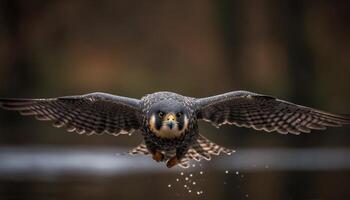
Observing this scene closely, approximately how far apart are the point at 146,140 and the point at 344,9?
2241 cm

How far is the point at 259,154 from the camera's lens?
762 inches

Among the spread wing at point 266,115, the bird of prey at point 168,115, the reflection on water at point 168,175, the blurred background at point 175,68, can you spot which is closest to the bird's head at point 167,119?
the bird of prey at point 168,115

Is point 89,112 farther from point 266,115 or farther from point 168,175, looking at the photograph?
point 168,175

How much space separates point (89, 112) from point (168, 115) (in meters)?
1.28

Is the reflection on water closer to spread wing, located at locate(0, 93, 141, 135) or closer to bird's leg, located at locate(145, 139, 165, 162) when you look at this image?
spread wing, located at locate(0, 93, 141, 135)

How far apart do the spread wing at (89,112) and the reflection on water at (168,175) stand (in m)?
1.08

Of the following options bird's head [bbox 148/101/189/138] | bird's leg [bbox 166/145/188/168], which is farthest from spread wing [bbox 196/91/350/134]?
bird's head [bbox 148/101/189/138]

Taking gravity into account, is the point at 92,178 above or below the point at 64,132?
above

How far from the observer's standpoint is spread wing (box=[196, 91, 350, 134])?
37.8 feet

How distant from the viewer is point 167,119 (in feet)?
35.5

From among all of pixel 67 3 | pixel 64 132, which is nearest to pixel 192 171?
pixel 64 132

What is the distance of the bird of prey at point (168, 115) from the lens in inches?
430

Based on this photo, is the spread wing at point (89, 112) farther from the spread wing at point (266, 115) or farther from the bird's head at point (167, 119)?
the spread wing at point (266, 115)

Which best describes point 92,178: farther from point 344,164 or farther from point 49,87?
point 49,87
